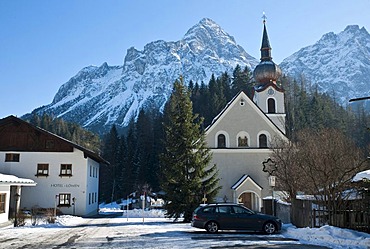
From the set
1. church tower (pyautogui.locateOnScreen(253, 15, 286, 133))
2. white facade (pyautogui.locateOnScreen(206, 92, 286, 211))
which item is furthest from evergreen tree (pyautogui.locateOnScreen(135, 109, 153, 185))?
white facade (pyautogui.locateOnScreen(206, 92, 286, 211))

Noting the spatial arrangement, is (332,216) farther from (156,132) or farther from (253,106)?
(156,132)

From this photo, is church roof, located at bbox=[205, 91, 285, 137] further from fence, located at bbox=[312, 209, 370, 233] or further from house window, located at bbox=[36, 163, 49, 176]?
Result: fence, located at bbox=[312, 209, 370, 233]

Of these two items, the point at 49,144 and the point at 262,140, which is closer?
the point at 49,144

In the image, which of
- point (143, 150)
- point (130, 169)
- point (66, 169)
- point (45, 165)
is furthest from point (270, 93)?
point (130, 169)

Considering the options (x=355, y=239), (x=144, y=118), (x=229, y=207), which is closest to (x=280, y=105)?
(x=229, y=207)

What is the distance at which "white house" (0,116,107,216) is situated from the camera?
120ft

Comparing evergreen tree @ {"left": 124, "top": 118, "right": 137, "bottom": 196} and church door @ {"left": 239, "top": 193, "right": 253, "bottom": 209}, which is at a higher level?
evergreen tree @ {"left": 124, "top": 118, "right": 137, "bottom": 196}

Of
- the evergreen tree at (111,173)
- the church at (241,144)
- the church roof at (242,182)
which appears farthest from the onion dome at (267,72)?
the evergreen tree at (111,173)

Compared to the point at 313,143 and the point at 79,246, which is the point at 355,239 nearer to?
the point at 313,143

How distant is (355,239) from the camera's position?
1443 centimetres

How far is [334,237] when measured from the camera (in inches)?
594

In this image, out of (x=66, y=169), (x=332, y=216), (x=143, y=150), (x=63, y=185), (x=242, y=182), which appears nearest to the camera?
Result: (x=332, y=216)

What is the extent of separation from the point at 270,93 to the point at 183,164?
22.4 m

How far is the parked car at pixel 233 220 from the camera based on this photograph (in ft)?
61.8
